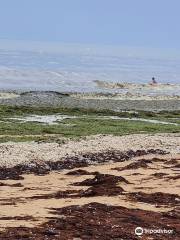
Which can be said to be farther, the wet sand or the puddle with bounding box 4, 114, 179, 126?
the puddle with bounding box 4, 114, 179, 126

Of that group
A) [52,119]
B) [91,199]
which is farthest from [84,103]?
[91,199]

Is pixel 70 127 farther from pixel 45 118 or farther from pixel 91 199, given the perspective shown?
pixel 91 199

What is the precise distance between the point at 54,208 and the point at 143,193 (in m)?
3.68

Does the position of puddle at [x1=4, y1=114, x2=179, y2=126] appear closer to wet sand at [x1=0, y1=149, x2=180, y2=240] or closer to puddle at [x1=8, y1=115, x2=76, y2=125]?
puddle at [x1=8, y1=115, x2=76, y2=125]

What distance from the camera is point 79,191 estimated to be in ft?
64.1

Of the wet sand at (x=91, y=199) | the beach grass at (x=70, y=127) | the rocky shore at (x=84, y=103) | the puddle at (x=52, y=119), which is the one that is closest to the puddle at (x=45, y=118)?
the puddle at (x=52, y=119)

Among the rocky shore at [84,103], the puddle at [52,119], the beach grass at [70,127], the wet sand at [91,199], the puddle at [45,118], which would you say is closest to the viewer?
the wet sand at [91,199]

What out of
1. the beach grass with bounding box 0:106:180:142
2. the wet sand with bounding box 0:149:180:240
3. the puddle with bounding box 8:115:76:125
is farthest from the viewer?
the puddle with bounding box 8:115:76:125

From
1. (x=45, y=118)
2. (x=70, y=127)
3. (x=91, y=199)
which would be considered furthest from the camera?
(x=45, y=118)

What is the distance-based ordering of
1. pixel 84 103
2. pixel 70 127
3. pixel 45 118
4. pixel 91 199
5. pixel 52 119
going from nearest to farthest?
pixel 91 199, pixel 70 127, pixel 52 119, pixel 45 118, pixel 84 103

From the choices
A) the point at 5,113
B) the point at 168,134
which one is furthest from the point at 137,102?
the point at 168,134

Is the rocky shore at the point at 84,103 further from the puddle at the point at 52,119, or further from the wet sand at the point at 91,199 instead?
the wet sand at the point at 91,199

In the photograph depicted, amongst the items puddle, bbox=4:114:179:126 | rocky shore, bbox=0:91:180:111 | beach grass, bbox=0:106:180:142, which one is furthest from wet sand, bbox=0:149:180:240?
rocky shore, bbox=0:91:180:111

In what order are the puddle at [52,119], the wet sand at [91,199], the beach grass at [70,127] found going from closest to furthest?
the wet sand at [91,199]
the beach grass at [70,127]
the puddle at [52,119]
